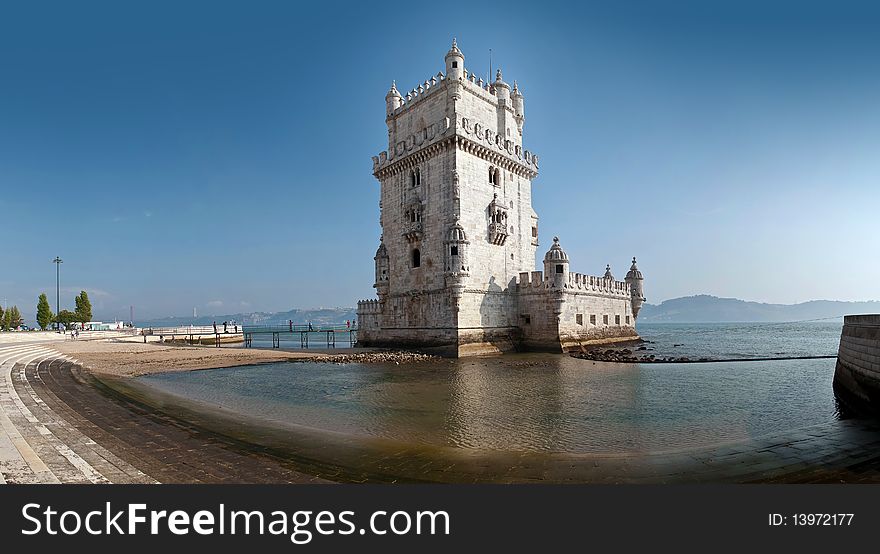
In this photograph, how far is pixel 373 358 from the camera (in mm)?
29281

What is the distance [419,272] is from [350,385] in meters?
16.9

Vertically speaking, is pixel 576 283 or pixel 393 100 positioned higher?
pixel 393 100

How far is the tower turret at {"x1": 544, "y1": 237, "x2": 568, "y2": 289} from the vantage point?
3281cm

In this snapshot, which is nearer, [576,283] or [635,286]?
[576,283]

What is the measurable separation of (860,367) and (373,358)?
23.8 metres

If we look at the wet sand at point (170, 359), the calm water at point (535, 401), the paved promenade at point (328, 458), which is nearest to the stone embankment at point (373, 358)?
the wet sand at point (170, 359)

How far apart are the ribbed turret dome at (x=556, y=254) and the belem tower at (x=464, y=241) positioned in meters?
0.10

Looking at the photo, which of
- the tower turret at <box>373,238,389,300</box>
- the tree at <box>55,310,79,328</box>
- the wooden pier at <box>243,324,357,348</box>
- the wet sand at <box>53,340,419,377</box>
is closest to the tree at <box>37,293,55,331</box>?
the tree at <box>55,310,79,328</box>

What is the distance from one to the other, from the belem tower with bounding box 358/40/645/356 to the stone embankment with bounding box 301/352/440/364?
7.32 ft

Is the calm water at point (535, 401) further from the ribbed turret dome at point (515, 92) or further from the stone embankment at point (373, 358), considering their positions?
the ribbed turret dome at point (515, 92)

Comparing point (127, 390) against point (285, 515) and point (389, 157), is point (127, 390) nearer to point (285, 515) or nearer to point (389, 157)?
point (285, 515)

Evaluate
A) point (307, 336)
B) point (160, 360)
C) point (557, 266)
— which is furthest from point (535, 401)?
point (307, 336)

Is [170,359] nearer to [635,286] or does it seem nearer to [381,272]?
[381,272]

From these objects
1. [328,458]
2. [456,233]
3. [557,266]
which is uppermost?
[456,233]
